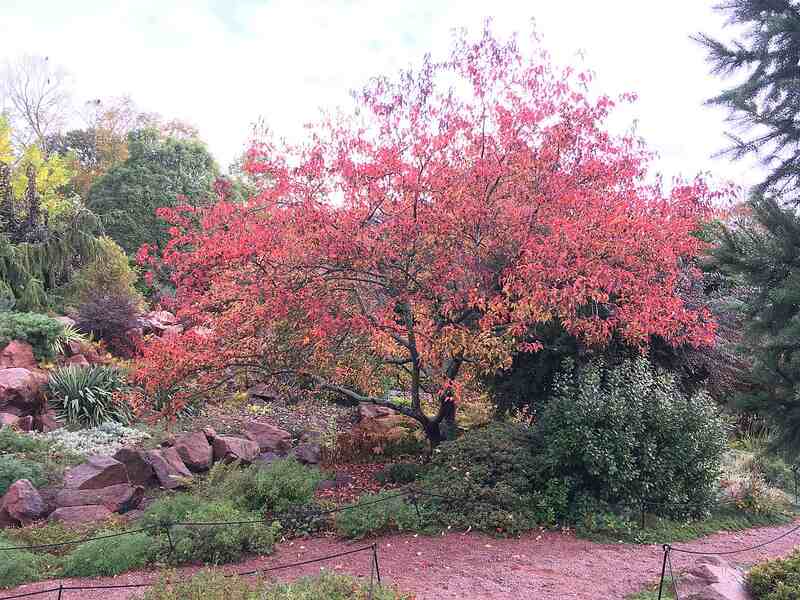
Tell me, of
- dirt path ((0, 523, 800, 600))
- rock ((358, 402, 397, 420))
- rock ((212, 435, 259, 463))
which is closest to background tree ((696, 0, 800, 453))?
dirt path ((0, 523, 800, 600))

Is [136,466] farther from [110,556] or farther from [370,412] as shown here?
[370,412]

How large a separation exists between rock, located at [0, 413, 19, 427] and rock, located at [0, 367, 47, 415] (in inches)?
13.4

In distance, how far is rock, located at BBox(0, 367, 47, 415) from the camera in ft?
38.3

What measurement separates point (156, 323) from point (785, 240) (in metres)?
15.6

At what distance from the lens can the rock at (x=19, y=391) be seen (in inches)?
460

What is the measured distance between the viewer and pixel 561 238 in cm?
770

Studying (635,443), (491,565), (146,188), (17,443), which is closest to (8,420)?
(17,443)

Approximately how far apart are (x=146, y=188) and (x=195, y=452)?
16002 mm

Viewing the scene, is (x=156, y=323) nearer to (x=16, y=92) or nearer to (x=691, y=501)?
(x=691, y=501)

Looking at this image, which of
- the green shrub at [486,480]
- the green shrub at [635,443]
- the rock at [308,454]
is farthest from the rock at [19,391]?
the green shrub at [635,443]

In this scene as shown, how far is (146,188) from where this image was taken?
24.1 metres

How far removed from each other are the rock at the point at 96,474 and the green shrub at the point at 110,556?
7.68 feet

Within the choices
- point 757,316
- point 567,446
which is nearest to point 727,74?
point 757,316

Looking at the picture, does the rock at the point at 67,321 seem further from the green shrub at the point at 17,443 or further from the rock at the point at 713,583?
the rock at the point at 713,583
